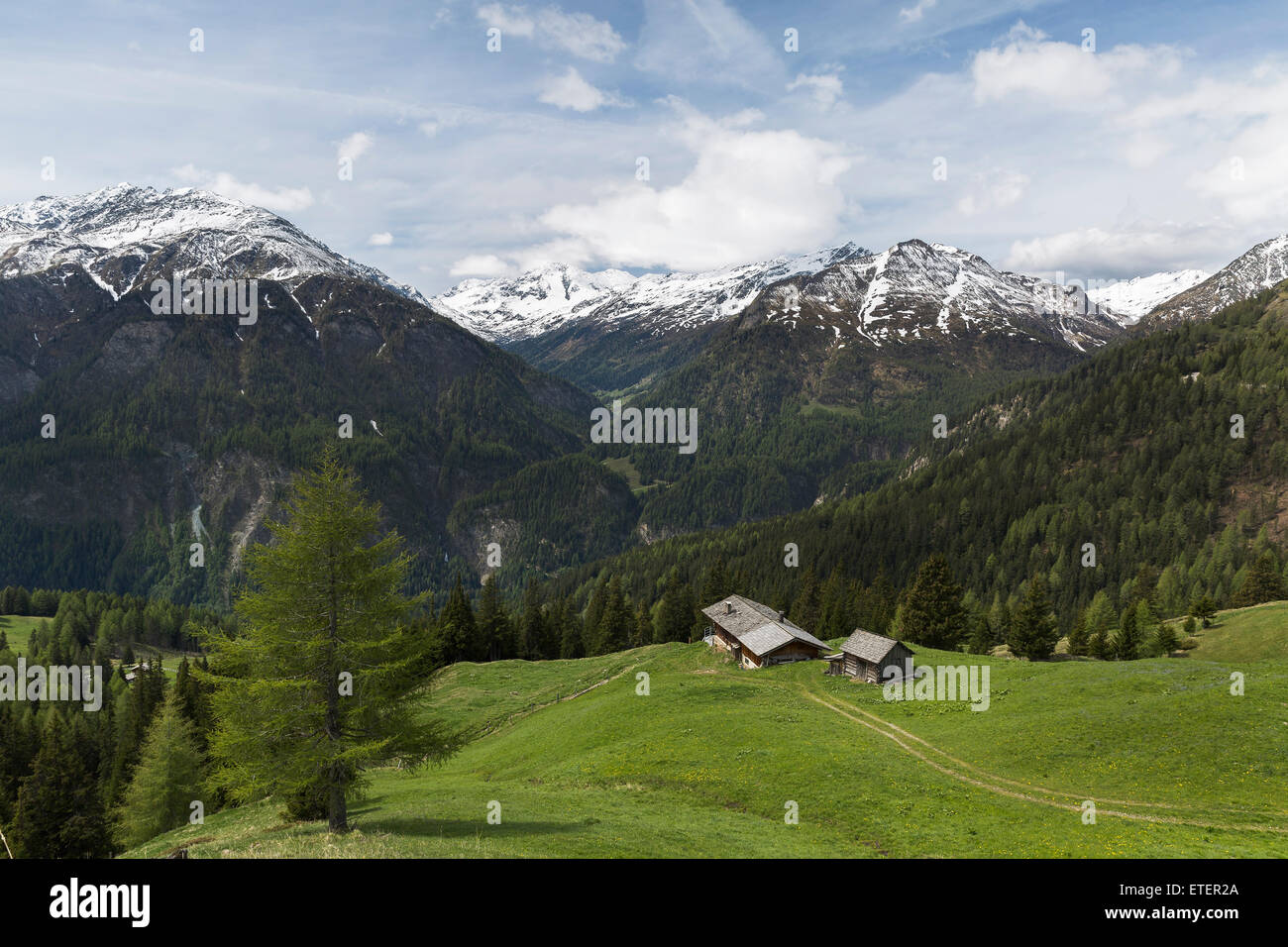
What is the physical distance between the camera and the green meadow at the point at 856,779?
84.5 feet

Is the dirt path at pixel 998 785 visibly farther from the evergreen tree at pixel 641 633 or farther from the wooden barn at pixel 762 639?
the evergreen tree at pixel 641 633

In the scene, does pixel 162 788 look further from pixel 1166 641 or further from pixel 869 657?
pixel 1166 641

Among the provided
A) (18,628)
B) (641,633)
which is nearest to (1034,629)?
(641,633)

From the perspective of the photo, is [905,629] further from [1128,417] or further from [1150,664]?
[1128,417]

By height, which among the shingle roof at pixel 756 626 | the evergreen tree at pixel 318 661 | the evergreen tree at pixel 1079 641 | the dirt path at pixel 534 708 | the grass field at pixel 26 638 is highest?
the evergreen tree at pixel 318 661

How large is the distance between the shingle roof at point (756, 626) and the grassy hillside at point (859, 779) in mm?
6549

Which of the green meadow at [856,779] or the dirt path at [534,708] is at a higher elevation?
the green meadow at [856,779]

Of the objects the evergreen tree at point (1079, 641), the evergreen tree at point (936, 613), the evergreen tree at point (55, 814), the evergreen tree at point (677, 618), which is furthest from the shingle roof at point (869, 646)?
the evergreen tree at point (55, 814)

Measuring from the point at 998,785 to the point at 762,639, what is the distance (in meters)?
32.9

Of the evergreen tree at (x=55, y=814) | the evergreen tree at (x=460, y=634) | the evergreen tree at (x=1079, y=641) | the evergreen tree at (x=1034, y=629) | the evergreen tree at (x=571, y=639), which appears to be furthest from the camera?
the evergreen tree at (x=571, y=639)

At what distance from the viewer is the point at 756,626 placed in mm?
71062

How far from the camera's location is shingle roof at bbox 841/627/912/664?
5823 centimetres
